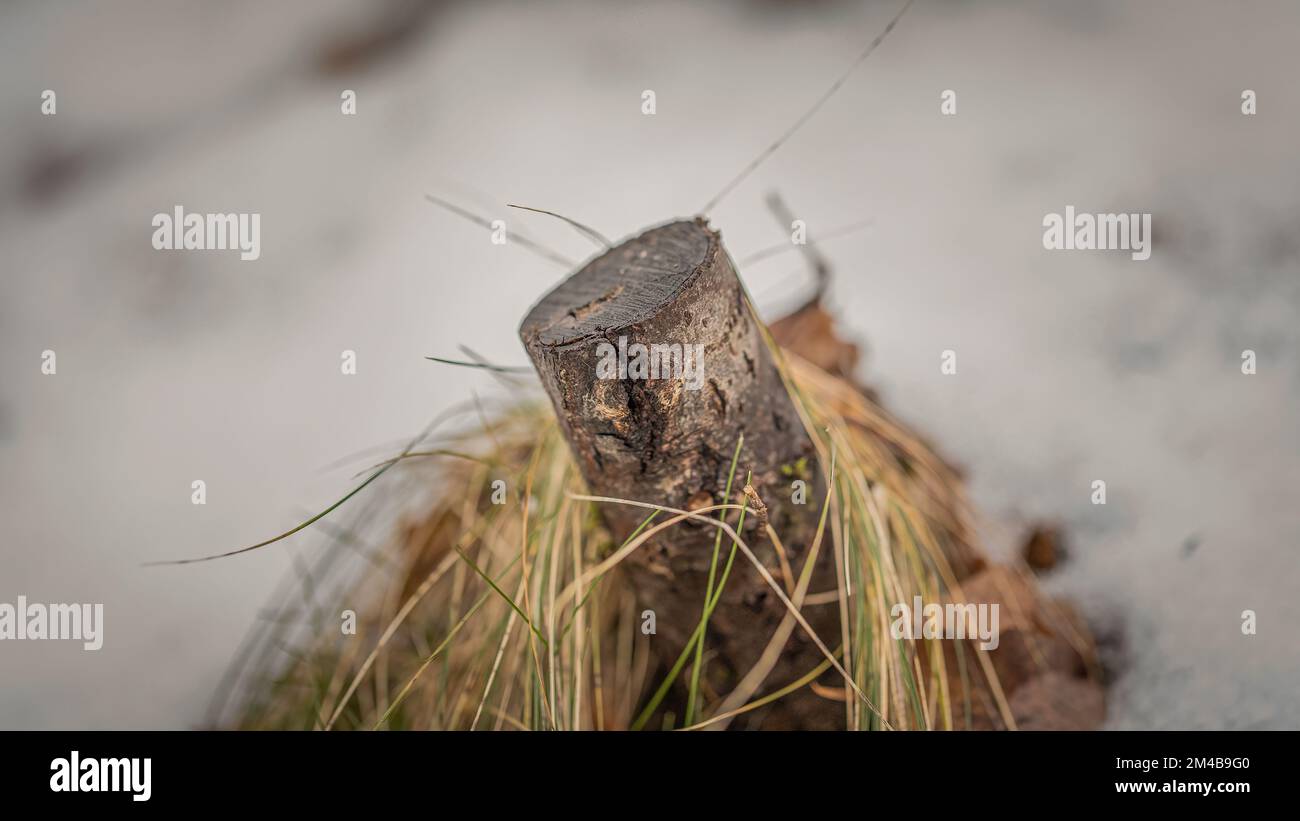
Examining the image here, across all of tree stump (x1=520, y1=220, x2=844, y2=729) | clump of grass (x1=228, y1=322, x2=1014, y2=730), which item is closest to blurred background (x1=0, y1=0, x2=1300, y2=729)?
clump of grass (x1=228, y1=322, x2=1014, y2=730)

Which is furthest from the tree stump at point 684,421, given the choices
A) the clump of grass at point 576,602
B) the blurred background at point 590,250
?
the blurred background at point 590,250

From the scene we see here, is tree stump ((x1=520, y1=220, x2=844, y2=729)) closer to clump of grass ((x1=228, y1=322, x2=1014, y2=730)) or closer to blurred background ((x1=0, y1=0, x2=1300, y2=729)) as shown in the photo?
clump of grass ((x1=228, y1=322, x2=1014, y2=730))

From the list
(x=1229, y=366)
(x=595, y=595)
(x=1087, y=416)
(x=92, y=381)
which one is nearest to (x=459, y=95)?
(x=92, y=381)

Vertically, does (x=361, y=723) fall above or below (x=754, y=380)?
below

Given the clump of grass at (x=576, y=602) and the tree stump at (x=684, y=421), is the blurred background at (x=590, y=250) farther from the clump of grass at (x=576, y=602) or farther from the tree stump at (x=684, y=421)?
the tree stump at (x=684, y=421)

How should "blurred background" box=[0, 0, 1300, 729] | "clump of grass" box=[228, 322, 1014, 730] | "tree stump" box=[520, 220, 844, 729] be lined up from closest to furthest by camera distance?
"tree stump" box=[520, 220, 844, 729] → "clump of grass" box=[228, 322, 1014, 730] → "blurred background" box=[0, 0, 1300, 729]
